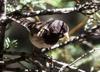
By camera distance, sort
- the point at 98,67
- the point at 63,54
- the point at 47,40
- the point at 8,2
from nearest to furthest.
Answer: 1. the point at 47,40
2. the point at 8,2
3. the point at 98,67
4. the point at 63,54

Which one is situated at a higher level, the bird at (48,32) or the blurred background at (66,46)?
the blurred background at (66,46)

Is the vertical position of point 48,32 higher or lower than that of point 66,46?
lower

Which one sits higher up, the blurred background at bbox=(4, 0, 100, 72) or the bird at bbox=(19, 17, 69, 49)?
the blurred background at bbox=(4, 0, 100, 72)

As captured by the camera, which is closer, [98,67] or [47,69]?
[47,69]

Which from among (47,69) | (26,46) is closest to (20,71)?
(47,69)

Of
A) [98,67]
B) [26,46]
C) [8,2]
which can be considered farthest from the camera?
[26,46]

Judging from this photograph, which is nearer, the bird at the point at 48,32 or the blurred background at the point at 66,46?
the bird at the point at 48,32

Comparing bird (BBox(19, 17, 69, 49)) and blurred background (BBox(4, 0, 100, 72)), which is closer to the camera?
bird (BBox(19, 17, 69, 49))

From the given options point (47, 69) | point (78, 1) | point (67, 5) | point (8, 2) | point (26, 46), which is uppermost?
point (26, 46)

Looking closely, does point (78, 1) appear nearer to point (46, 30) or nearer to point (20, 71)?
point (46, 30)

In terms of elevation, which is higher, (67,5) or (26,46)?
(26,46)

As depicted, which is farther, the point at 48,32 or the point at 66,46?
the point at 66,46
